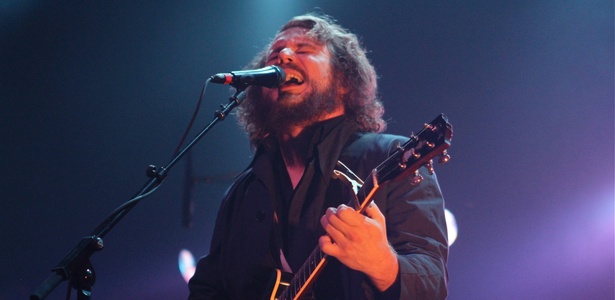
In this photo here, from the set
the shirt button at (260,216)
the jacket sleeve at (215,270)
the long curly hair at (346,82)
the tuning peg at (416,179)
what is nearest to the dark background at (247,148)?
the long curly hair at (346,82)

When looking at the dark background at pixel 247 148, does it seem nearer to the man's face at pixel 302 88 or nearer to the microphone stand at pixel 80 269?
the man's face at pixel 302 88

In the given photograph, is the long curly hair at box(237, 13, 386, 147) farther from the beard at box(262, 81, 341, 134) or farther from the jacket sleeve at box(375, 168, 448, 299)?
the jacket sleeve at box(375, 168, 448, 299)

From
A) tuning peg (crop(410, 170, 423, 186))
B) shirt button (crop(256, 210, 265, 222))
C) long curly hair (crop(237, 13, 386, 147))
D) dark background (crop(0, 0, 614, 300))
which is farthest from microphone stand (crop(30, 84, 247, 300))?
dark background (crop(0, 0, 614, 300))

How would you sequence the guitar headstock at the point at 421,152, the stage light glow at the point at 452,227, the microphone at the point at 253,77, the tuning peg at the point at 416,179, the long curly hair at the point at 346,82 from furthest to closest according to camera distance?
the stage light glow at the point at 452,227 < the long curly hair at the point at 346,82 < the microphone at the point at 253,77 < the tuning peg at the point at 416,179 < the guitar headstock at the point at 421,152

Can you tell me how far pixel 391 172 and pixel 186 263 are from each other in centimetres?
324

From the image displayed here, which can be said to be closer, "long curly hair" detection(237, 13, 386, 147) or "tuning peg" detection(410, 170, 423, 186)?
"tuning peg" detection(410, 170, 423, 186)

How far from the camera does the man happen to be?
1755 millimetres

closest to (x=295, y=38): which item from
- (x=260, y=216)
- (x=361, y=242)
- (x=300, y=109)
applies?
(x=300, y=109)

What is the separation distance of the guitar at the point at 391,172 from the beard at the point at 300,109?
0.71 meters

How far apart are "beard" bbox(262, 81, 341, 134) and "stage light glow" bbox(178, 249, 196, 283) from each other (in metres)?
2.21

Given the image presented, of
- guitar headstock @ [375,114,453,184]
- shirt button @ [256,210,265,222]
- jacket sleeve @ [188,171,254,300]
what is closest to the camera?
guitar headstock @ [375,114,453,184]

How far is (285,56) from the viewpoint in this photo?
2.73 m

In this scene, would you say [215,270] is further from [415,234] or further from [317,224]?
[415,234]

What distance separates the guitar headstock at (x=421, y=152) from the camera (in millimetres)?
1591
